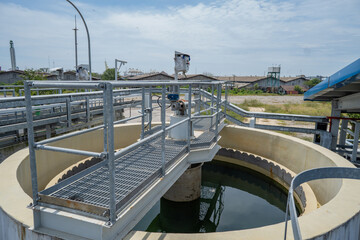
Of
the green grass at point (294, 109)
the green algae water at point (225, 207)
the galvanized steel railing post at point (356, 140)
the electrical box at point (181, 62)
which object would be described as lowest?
the green algae water at point (225, 207)

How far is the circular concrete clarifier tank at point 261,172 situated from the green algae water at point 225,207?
0.43 meters

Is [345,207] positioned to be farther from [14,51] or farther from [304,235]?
[14,51]

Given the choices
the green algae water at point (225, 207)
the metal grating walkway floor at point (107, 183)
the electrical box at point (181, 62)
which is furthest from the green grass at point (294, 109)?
the metal grating walkway floor at point (107, 183)

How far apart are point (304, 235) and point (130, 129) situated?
6402mm

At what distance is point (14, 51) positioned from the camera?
46.1 meters

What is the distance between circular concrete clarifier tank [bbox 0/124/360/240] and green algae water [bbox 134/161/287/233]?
0.43m

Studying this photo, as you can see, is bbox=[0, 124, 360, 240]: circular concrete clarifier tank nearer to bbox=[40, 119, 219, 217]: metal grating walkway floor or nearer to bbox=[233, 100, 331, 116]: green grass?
bbox=[40, 119, 219, 217]: metal grating walkway floor

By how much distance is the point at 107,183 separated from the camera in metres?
3.03

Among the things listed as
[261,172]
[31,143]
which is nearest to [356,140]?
[261,172]

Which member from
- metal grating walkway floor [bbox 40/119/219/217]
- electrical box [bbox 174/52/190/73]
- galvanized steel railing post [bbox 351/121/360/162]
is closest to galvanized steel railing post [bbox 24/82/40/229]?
metal grating walkway floor [bbox 40/119/219/217]

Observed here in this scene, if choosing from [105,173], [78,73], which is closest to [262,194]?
[105,173]

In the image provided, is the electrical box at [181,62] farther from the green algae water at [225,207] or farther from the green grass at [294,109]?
the green grass at [294,109]

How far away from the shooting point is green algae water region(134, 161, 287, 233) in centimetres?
584

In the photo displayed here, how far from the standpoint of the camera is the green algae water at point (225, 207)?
19.2 feet
